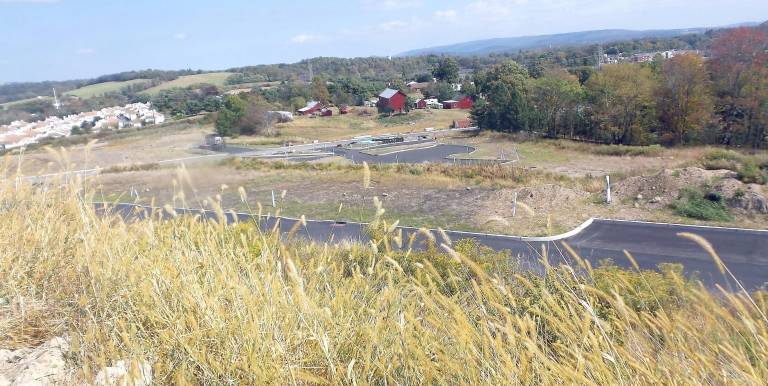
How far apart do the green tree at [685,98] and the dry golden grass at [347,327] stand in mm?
43918

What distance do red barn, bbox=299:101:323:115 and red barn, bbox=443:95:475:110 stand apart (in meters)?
19.2

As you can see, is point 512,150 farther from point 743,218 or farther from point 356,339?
point 356,339

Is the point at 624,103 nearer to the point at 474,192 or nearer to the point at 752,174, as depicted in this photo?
the point at 752,174

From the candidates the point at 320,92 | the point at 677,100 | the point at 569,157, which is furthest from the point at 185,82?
the point at 677,100

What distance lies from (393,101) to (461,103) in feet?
39.9

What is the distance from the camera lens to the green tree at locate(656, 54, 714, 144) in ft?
132

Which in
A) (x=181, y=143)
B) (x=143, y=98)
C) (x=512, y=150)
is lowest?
(x=512, y=150)

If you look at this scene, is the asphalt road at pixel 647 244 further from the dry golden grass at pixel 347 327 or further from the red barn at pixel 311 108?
the red barn at pixel 311 108

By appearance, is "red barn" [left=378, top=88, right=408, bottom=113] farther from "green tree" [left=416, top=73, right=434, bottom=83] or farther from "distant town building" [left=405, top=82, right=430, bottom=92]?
"green tree" [left=416, top=73, right=434, bottom=83]

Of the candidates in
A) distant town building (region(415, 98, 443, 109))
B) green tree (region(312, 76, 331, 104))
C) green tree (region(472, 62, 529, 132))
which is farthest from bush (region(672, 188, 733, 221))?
green tree (region(312, 76, 331, 104))

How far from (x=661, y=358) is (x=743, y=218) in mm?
19762

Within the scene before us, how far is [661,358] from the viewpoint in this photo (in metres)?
1.88

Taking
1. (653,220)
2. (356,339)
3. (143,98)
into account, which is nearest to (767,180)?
(653,220)

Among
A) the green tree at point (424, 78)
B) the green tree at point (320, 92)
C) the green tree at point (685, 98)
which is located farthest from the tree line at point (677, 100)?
the green tree at point (424, 78)
